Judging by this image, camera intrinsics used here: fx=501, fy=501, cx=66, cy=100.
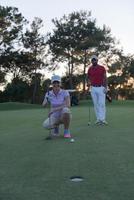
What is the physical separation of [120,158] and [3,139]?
4189mm

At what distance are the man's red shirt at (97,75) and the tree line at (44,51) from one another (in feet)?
121

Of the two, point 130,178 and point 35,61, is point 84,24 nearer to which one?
point 35,61

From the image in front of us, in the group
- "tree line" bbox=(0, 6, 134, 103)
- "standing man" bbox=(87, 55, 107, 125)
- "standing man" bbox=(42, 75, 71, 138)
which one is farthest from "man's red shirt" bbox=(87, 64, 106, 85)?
"tree line" bbox=(0, 6, 134, 103)

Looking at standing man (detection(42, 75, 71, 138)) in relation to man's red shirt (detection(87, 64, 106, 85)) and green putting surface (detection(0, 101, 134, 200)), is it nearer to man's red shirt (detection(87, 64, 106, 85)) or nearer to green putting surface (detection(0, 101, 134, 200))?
green putting surface (detection(0, 101, 134, 200))

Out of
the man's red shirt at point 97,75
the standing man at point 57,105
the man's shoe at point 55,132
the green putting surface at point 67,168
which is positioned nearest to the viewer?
the green putting surface at point 67,168

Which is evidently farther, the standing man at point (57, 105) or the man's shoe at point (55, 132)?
the man's shoe at point (55, 132)

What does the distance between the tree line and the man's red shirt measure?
37017 millimetres

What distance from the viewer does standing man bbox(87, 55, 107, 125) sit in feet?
49.5

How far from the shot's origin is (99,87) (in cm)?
1521

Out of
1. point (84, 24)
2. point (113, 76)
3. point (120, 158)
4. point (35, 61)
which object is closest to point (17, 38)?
point (35, 61)

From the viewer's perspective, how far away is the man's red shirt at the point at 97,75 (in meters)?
15.0

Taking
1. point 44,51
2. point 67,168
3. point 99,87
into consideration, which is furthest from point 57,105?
point 44,51

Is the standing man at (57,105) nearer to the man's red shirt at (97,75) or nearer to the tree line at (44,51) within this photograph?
the man's red shirt at (97,75)

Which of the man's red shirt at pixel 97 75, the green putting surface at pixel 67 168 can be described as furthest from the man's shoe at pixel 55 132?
the man's red shirt at pixel 97 75
